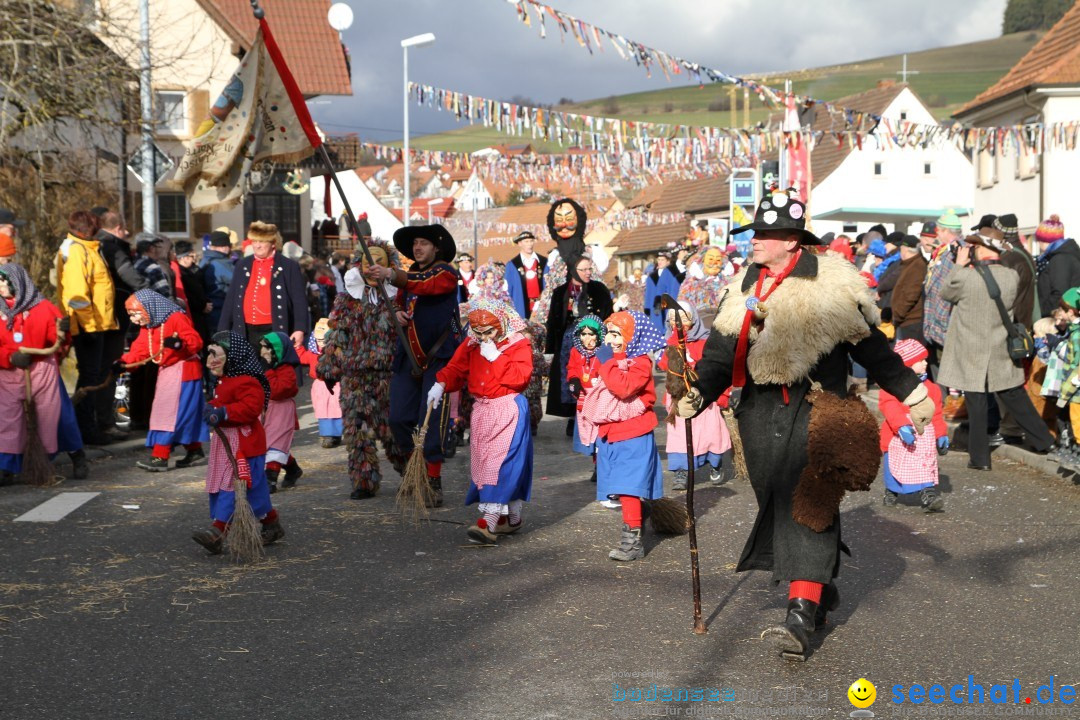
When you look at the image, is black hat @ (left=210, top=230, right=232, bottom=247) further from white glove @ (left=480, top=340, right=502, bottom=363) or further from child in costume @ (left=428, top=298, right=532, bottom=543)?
white glove @ (left=480, top=340, right=502, bottom=363)

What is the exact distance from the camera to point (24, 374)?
1036 cm

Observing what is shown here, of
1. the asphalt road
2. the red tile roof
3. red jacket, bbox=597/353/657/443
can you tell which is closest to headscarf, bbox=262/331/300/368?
the asphalt road

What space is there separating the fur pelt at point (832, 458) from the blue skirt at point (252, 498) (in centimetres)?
363

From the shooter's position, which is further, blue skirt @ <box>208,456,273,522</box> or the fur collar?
blue skirt @ <box>208,456,273,522</box>

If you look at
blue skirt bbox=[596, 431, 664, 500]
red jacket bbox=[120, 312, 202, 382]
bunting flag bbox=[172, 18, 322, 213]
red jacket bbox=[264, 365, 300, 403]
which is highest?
bunting flag bbox=[172, 18, 322, 213]

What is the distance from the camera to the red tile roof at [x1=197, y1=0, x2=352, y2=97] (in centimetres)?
4416

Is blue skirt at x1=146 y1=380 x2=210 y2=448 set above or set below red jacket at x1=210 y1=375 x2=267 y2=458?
below

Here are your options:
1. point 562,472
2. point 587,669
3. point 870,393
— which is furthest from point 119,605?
point 870,393

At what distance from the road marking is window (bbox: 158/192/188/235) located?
1215 inches

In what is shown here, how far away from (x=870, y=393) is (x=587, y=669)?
1196 cm

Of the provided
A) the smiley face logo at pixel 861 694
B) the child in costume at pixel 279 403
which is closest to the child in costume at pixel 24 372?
the child in costume at pixel 279 403

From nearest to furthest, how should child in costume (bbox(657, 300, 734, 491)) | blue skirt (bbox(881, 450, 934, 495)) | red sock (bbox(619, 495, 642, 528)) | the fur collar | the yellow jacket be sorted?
1. the fur collar
2. red sock (bbox(619, 495, 642, 528))
3. blue skirt (bbox(881, 450, 934, 495))
4. child in costume (bbox(657, 300, 734, 491))
5. the yellow jacket

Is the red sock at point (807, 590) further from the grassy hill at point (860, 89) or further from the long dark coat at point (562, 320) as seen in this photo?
the grassy hill at point (860, 89)

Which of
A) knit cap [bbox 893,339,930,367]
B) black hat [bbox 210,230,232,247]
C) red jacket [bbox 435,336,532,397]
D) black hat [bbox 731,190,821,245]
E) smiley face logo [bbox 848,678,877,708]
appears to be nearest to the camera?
smiley face logo [bbox 848,678,877,708]
